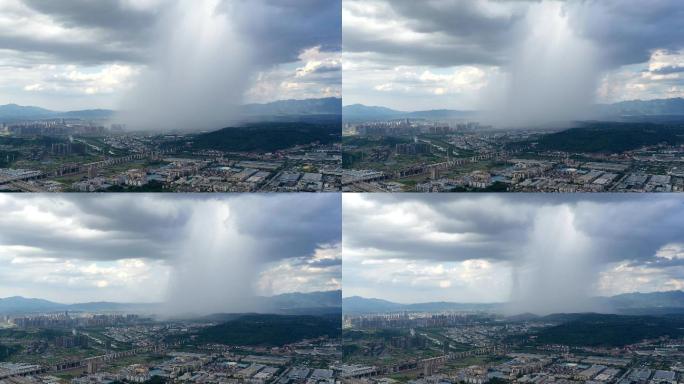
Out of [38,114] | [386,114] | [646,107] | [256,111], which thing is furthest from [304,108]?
[646,107]

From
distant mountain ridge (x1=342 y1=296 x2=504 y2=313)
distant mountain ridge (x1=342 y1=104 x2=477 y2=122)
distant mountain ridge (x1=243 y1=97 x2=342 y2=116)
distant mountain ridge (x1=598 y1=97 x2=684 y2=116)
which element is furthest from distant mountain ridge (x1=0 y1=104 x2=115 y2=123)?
distant mountain ridge (x1=598 y1=97 x2=684 y2=116)

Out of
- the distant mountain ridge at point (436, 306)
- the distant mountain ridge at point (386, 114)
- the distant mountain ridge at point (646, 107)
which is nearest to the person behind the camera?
the distant mountain ridge at point (646, 107)

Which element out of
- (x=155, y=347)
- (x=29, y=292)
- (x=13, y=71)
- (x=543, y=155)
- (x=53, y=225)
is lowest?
(x=155, y=347)

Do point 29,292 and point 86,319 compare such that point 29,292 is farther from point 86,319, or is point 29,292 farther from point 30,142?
point 30,142

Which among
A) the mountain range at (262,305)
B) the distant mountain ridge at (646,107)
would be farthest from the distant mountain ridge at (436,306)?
the distant mountain ridge at (646,107)

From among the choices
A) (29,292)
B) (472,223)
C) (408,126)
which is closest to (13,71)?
(29,292)

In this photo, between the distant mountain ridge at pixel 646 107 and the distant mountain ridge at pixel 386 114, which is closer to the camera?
the distant mountain ridge at pixel 646 107

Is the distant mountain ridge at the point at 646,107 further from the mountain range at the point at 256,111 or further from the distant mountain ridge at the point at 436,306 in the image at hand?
the mountain range at the point at 256,111
